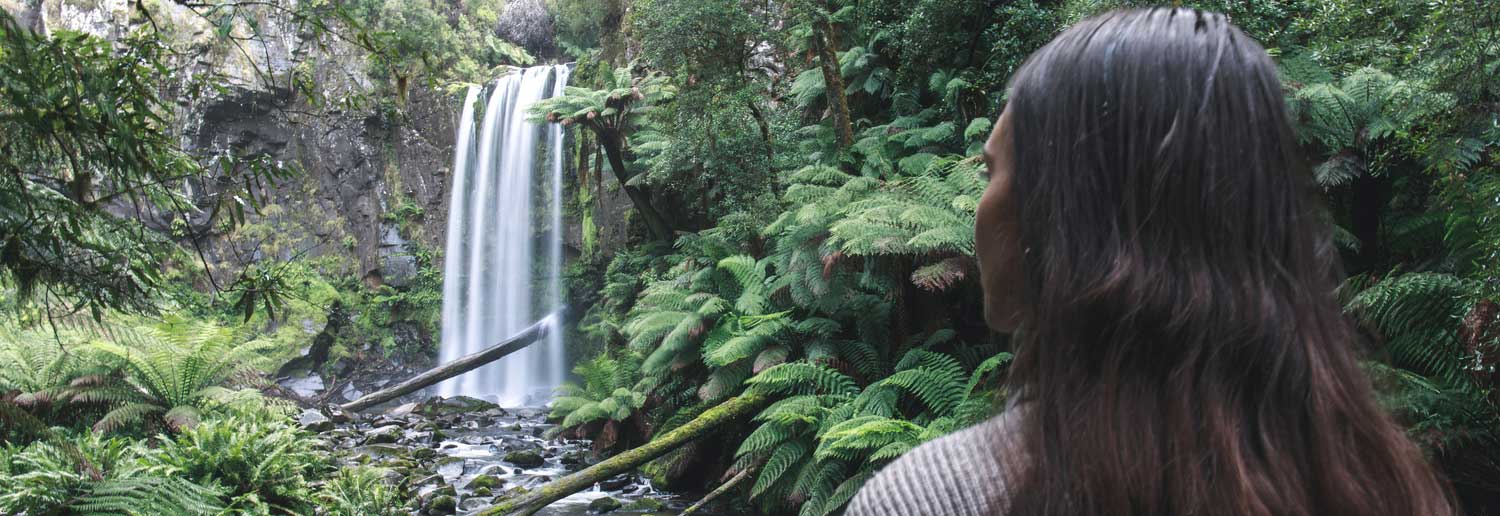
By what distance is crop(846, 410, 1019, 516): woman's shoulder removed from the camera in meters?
0.71

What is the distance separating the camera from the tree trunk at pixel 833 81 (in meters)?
8.59

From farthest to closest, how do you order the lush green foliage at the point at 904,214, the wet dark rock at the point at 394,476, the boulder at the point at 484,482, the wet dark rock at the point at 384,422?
the wet dark rock at the point at 384,422, the boulder at the point at 484,482, the wet dark rock at the point at 394,476, the lush green foliage at the point at 904,214

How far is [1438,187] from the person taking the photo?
4.39 metres

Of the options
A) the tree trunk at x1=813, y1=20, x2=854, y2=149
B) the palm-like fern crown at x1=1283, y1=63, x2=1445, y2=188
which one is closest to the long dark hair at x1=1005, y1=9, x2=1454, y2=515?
the palm-like fern crown at x1=1283, y1=63, x2=1445, y2=188

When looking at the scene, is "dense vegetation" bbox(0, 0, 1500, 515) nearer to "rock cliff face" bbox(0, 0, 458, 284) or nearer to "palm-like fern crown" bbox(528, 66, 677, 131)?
"palm-like fern crown" bbox(528, 66, 677, 131)

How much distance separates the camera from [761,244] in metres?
9.02

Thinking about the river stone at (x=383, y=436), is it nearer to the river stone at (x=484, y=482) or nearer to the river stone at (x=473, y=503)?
the river stone at (x=484, y=482)

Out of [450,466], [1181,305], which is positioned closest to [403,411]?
[450,466]

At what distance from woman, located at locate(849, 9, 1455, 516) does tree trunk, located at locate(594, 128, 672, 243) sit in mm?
11030

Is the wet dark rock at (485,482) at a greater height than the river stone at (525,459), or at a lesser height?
greater

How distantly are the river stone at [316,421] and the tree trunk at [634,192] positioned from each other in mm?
4590

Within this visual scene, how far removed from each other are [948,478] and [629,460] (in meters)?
5.48

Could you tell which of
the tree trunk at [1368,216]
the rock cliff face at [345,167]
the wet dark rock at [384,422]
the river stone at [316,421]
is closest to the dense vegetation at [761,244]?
the tree trunk at [1368,216]

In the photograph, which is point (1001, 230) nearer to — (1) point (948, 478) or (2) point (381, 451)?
(1) point (948, 478)
